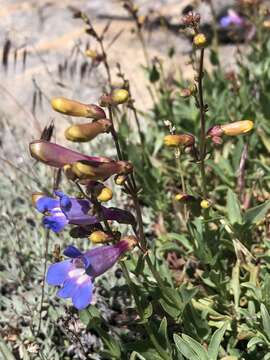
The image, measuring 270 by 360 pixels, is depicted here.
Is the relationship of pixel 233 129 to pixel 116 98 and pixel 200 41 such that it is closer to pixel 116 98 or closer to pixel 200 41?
pixel 200 41

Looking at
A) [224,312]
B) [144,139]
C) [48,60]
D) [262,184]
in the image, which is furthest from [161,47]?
[224,312]

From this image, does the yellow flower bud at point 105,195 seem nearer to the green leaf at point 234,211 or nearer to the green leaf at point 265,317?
the green leaf at point 265,317

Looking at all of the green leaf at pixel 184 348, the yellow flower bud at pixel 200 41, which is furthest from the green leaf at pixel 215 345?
the yellow flower bud at pixel 200 41

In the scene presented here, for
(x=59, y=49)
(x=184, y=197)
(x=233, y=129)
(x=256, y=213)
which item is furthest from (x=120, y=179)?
(x=59, y=49)

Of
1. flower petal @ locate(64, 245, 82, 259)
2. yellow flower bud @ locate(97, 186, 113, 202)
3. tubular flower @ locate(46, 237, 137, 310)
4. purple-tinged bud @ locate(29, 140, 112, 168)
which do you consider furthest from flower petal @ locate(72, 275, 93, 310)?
purple-tinged bud @ locate(29, 140, 112, 168)

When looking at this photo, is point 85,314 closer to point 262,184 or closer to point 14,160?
point 262,184

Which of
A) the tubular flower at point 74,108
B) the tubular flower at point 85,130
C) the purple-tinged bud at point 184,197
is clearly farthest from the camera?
the purple-tinged bud at point 184,197
